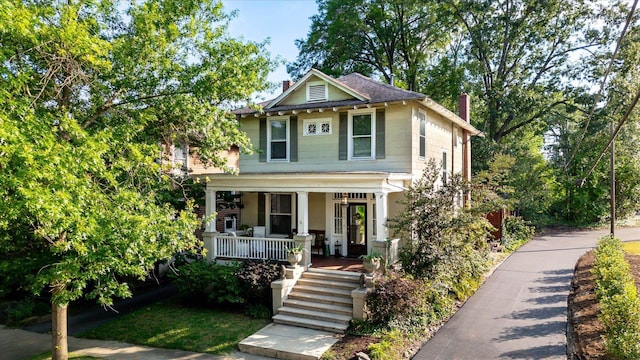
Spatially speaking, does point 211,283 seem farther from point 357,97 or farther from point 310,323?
point 357,97

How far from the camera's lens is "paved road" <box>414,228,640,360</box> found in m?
8.90

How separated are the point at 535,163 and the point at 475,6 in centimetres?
1214

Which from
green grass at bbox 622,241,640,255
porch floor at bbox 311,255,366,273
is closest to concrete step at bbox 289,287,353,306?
porch floor at bbox 311,255,366,273

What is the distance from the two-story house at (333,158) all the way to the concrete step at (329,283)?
1.46 meters

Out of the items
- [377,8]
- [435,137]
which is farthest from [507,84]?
[435,137]

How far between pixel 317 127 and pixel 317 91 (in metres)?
1.40

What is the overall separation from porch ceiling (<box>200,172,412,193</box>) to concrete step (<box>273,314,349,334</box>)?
3979mm

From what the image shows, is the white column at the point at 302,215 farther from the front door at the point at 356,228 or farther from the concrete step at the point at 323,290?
the front door at the point at 356,228

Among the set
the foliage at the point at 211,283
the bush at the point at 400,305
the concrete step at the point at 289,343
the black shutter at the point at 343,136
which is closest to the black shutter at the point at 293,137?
the black shutter at the point at 343,136

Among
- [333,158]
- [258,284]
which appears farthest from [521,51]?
[258,284]

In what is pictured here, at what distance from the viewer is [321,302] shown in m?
11.4

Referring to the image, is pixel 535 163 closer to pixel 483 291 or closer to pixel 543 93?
pixel 543 93

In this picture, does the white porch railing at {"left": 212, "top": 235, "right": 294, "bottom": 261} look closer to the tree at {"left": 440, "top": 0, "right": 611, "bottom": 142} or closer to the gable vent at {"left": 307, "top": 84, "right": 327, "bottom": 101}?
the gable vent at {"left": 307, "top": 84, "right": 327, "bottom": 101}

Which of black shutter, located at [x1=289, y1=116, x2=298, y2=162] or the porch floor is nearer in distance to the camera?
the porch floor
